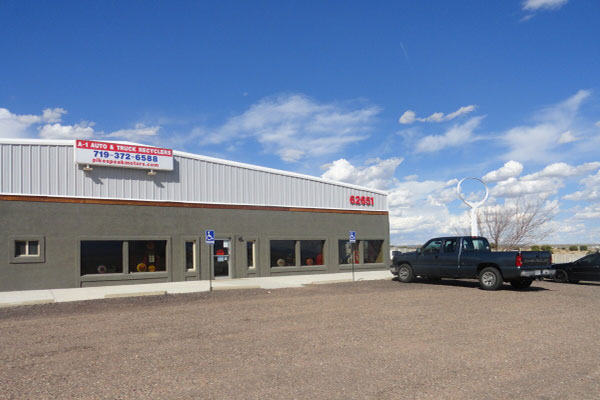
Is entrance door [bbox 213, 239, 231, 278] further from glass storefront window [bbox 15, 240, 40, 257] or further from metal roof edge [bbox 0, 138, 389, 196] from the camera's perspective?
glass storefront window [bbox 15, 240, 40, 257]

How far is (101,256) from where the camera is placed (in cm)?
2038

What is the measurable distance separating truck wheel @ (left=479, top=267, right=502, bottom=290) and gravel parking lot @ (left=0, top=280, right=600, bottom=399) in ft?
9.67

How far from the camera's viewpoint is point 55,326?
34.8ft

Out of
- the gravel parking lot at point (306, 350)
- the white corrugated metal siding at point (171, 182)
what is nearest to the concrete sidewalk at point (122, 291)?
the gravel parking lot at point (306, 350)

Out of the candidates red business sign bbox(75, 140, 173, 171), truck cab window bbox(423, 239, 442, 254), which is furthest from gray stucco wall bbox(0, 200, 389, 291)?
truck cab window bbox(423, 239, 442, 254)

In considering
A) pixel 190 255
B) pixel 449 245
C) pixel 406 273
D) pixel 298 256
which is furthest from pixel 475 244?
pixel 190 255

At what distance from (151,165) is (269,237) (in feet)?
22.7

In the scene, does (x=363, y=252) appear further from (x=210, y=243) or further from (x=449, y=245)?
(x=210, y=243)

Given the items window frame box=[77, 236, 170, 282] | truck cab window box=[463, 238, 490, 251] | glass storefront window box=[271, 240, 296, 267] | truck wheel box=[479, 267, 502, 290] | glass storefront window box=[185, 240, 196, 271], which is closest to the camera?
truck wheel box=[479, 267, 502, 290]

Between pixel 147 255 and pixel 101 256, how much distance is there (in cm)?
187

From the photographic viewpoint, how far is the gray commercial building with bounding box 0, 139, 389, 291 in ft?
62.1

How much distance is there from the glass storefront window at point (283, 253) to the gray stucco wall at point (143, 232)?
0.97ft

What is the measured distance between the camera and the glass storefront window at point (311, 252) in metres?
26.5

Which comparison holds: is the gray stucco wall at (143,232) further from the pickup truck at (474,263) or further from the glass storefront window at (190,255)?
the pickup truck at (474,263)
